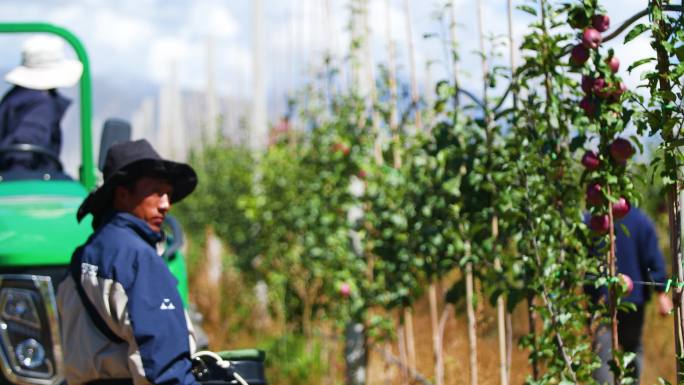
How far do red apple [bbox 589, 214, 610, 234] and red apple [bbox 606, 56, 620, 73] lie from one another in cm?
38

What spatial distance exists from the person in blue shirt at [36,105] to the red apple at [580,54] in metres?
2.87

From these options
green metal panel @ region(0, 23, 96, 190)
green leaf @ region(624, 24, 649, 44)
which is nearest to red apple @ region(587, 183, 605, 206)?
green leaf @ region(624, 24, 649, 44)

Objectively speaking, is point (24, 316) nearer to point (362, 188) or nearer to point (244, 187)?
point (362, 188)

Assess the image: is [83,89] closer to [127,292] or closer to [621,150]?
[127,292]

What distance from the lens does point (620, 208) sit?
286 centimetres

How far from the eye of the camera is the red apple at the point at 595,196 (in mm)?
2832

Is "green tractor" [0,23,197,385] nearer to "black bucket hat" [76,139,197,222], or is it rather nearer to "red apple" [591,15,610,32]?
"black bucket hat" [76,139,197,222]

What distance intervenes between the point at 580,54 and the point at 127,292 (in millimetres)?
1312

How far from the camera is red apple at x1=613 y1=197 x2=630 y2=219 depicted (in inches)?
112

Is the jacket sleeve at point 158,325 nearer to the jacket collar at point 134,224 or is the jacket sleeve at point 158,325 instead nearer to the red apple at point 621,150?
the jacket collar at point 134,224

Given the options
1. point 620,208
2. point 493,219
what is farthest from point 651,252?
point 620,208

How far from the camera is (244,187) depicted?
37.9 feet

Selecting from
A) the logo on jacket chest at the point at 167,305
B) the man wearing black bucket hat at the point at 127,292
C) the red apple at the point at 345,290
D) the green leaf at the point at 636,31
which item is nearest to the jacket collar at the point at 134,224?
the man wearing black bucket hat at the point at 127,292

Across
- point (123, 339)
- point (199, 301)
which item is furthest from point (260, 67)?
point (123, 339)
